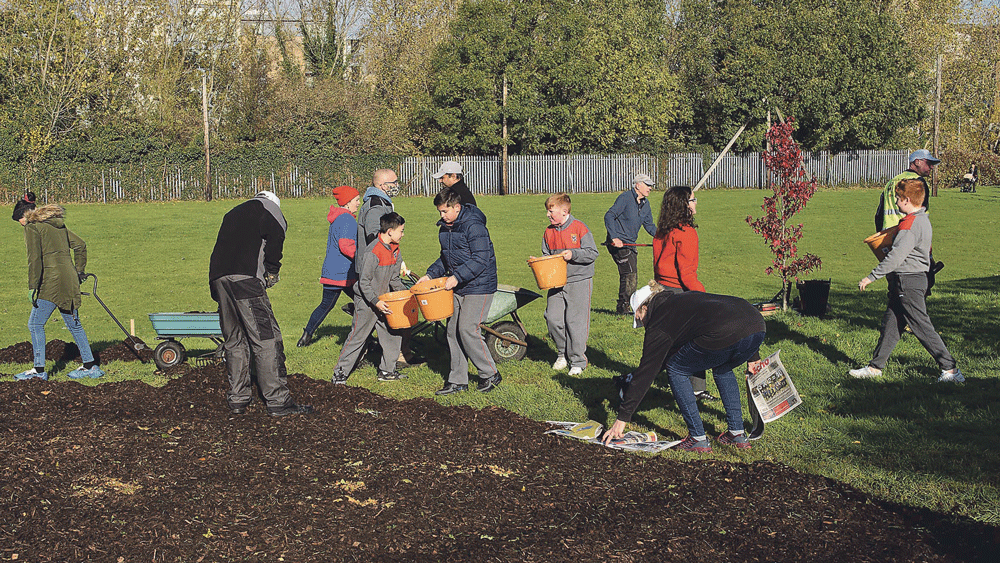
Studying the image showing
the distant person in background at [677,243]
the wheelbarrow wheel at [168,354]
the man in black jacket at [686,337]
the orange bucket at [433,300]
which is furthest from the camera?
the wheelbarrow wheel at [168,354]

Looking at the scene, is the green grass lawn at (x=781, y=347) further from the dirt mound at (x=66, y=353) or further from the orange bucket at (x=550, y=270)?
the orange bucket at (x=550, y=270)

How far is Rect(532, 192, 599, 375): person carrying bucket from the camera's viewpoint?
9.31 meters

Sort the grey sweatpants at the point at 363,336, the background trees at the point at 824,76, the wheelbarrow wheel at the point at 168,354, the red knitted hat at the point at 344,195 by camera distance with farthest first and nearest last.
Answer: the background trees at the point at 824,76 → the red knitted hat at the point at 344,195 → the wheelbarrow wheel at the point at 168,354 → the grey sweatpants at the point at 363,336

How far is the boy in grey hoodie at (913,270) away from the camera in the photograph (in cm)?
823

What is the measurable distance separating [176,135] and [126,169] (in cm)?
772

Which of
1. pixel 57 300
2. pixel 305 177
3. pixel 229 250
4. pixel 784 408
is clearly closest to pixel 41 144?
pixel 305 177

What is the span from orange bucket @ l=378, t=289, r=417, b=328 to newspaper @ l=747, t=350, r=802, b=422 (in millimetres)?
3493

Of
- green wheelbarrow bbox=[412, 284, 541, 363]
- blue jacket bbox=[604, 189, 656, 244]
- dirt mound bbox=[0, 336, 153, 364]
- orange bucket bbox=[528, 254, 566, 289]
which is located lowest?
dirt mound bbox=[0, 336, 153, 364]

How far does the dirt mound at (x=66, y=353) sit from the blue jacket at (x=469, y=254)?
13.2ft

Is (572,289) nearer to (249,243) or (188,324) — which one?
(249,243)

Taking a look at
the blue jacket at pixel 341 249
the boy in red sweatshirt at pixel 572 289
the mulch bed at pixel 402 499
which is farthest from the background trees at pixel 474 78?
the mulch bed at pixel 402 499

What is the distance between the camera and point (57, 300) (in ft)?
31.0

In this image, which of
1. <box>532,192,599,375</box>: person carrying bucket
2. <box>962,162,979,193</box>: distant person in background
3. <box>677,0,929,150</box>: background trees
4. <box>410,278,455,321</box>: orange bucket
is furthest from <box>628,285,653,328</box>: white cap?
<box>677,0,929,150</box>: background trees

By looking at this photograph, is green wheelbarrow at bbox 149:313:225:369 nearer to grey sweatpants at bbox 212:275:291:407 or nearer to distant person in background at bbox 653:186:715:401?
A: grey sweatpants at bbox 212:275:291:407
